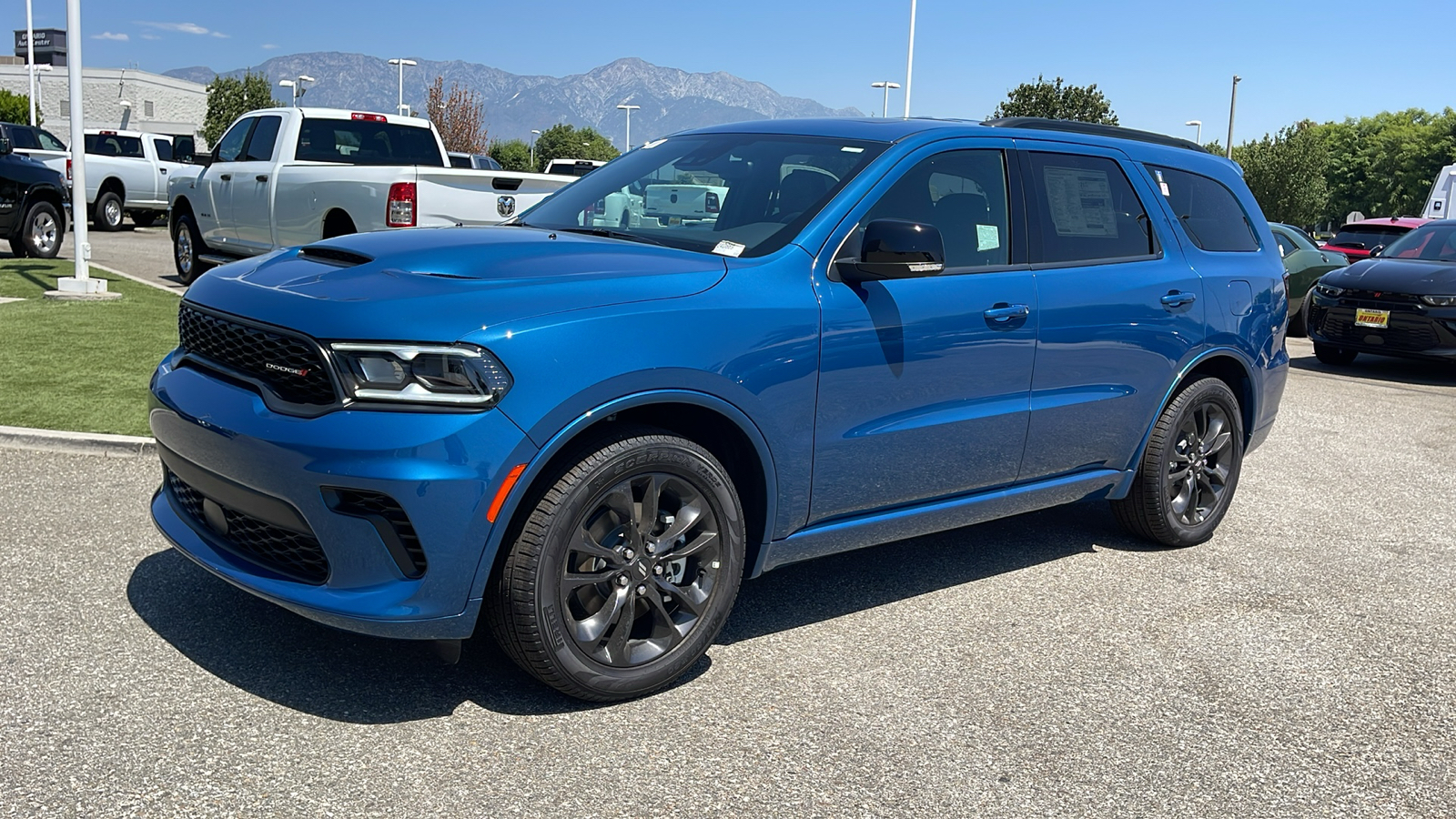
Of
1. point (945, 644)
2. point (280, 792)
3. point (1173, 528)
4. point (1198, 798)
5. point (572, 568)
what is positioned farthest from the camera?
point (1173, 528)

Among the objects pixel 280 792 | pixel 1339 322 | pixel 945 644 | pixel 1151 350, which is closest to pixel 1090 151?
pixel 1151 350

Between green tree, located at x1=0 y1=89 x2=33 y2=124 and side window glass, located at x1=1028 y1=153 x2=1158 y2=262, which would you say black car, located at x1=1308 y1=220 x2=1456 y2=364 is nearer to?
side window glass, located at x1=1028 y1=153 x2=1158 y2=262

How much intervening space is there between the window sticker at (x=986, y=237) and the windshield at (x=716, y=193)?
0.52 meters

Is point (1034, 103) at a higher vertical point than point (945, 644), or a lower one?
higher

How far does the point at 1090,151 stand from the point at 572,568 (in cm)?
308

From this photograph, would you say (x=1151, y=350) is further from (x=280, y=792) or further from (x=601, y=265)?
(x=280, y=792)

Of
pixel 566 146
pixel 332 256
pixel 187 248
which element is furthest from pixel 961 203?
pixel 566 146

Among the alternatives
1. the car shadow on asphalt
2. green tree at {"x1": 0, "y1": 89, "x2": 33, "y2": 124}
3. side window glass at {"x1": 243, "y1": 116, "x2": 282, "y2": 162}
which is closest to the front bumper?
the car shadow on asphalt

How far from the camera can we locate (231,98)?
7981 cm

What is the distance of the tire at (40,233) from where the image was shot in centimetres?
1672

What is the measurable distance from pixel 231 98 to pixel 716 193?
83.6 metres

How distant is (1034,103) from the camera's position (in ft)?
169

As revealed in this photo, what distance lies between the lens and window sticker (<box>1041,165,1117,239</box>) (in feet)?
16.9

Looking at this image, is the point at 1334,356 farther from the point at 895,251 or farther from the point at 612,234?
the point at 612,234
